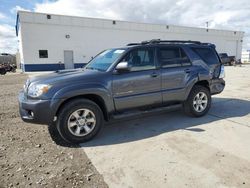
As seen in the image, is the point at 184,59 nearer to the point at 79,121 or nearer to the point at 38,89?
the point at 79,121

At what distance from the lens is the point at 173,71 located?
530cm

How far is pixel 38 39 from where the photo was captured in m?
26.8

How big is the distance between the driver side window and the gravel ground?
2.03m

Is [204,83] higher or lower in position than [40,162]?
higher

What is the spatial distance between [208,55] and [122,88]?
2.94 m

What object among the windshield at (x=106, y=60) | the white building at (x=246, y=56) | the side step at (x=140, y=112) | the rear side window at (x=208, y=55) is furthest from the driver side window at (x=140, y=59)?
the white building at (x=246, y=56)

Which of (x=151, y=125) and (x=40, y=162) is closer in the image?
(x=40, y=162)

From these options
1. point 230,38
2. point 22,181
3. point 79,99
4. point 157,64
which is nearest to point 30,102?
point 79,99

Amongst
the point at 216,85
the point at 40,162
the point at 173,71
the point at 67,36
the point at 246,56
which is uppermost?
the point at 67,36

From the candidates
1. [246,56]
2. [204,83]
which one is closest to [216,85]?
[204,83]

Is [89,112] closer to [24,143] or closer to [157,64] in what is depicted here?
[24,143]

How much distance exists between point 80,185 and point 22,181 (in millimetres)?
816

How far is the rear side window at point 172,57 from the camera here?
5.23 metres

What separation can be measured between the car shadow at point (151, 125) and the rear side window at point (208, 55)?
4.55 feet
